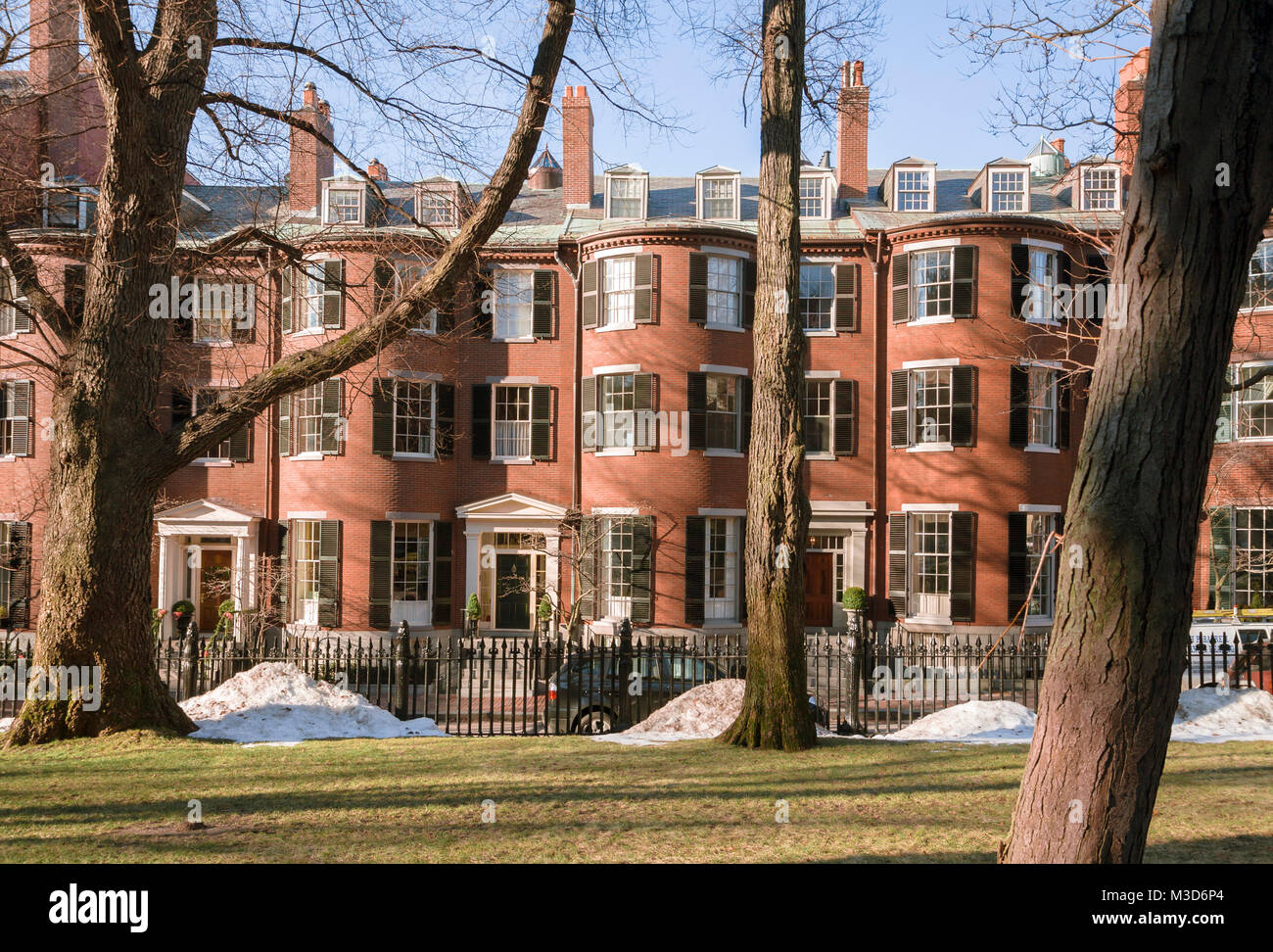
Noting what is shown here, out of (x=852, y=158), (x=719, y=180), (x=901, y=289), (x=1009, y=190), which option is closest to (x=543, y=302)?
(x=719, y=180)

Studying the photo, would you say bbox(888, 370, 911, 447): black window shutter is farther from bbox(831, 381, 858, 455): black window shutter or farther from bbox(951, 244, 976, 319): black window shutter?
bbox(951, 244, 976, 319): black window shutter

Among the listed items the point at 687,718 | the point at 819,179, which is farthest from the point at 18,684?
the point at 819,179

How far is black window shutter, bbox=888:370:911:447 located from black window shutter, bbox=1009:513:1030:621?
136 inches

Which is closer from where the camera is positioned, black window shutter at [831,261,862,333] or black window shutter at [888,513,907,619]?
black window shutter at [888,513,907,619]

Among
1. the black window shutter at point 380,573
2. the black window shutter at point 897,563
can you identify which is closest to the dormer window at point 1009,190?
the black window shutter at point 897,563

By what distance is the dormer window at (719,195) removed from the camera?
28.0m

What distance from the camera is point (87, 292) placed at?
1035 cm

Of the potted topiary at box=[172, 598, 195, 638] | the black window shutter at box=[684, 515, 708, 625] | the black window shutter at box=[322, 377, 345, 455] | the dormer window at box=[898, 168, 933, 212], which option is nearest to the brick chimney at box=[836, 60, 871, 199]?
the dormer window at box=[898, 168, 933, 212]

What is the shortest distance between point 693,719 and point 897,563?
14.5 metres

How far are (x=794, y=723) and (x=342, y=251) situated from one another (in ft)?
64.1

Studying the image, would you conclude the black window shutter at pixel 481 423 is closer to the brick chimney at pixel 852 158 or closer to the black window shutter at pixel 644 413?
the black window shutter at pixel 644 413

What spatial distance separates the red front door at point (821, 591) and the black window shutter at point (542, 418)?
327 inches

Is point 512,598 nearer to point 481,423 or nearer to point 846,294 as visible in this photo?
point 481,423

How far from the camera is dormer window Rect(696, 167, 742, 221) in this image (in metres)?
28.0
